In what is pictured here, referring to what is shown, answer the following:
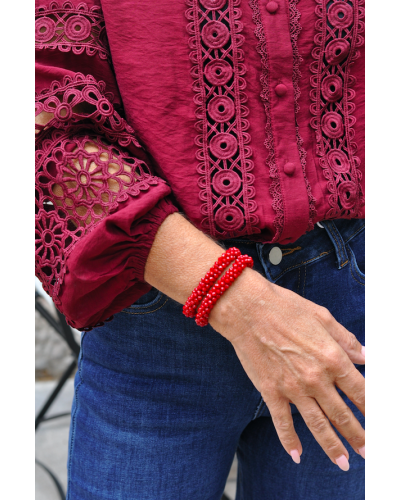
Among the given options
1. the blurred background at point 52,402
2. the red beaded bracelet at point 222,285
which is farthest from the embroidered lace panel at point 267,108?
the blurred background at point 52,402

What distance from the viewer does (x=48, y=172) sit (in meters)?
0.69

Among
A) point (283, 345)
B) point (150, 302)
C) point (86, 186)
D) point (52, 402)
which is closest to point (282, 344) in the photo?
point (283, 345)

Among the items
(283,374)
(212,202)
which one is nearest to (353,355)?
(283,374)

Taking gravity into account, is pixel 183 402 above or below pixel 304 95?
below

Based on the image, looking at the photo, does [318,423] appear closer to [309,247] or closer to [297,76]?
[309,247]

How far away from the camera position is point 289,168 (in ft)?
2.45

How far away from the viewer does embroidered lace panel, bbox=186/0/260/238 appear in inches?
28.4

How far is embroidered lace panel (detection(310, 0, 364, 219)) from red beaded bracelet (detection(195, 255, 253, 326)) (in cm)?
23

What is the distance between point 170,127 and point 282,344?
383 millimetres

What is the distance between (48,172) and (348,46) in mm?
553

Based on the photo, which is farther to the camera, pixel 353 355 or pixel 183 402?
pixel 183 402

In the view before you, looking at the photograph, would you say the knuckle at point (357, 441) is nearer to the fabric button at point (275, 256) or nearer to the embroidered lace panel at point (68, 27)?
the fabric button at point (275, 256)

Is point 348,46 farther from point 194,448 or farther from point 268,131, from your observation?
point 194,448

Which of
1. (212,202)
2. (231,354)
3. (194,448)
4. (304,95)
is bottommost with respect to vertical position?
(194,448)
